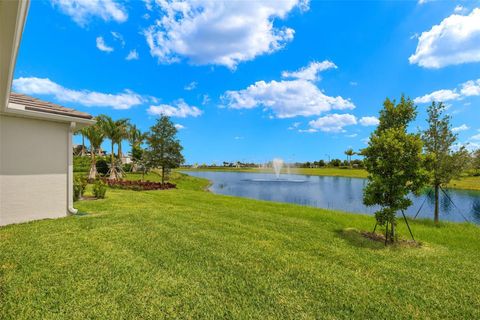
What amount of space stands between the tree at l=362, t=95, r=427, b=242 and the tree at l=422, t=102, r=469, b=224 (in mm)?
5114

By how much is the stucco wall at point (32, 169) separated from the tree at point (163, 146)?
1260 cm

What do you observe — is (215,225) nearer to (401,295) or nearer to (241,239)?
(241,239)

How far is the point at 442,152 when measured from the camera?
32.3ft

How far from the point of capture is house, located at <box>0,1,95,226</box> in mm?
5801

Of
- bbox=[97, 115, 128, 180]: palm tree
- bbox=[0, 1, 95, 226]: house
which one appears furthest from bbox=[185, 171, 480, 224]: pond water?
bbox=[0, 1, 95, 226]: house

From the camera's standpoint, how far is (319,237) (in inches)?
238

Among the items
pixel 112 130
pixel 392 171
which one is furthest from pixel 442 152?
pixel 112 130

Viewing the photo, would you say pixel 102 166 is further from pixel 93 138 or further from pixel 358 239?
pixel 358 239

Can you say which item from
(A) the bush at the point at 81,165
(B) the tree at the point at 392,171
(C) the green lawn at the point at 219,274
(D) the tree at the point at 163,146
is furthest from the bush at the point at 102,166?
(B) the tree at the point at 392,171

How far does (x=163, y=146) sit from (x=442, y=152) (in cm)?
1795

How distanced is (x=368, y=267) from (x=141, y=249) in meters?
4.39

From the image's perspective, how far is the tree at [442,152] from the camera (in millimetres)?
9625

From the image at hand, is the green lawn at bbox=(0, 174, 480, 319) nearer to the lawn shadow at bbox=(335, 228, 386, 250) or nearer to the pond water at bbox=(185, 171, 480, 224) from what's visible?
the lawn shadow at bbox=(335, 228, 386, 250)

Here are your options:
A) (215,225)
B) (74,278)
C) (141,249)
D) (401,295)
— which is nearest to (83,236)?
(141,249)
